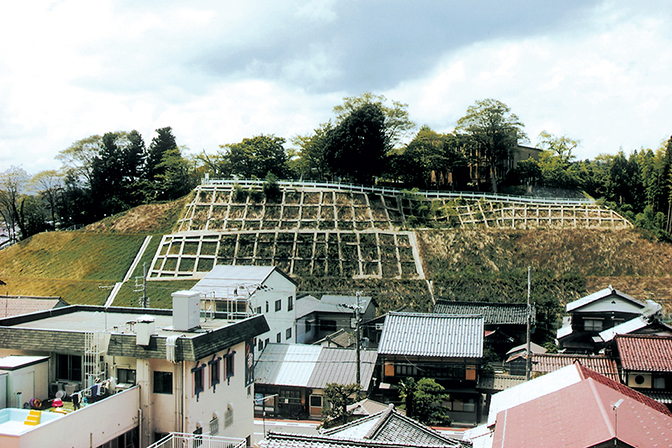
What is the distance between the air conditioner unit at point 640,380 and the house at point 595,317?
10918mm

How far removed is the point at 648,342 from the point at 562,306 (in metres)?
16.5

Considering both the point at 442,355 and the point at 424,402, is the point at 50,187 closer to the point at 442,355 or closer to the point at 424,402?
the point at 442,355

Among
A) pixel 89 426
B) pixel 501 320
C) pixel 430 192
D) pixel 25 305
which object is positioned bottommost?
pixel 501 320

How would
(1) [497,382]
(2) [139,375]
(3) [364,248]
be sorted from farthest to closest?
(3) [364,248], (1) [497,382], (2) [139,375]

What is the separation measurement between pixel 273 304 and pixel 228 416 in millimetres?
16066

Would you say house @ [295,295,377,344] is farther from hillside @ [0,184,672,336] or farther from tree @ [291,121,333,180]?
tree @ [291,121,333,180]

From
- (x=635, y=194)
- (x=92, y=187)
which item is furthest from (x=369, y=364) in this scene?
(x=92, y=187)

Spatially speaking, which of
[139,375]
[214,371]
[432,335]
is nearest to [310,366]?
[432,335]

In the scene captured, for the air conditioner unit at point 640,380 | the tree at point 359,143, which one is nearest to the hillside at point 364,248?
the tree at point 359,143

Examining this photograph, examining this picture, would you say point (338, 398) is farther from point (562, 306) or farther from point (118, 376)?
point (562, 306)

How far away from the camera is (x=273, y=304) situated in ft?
108

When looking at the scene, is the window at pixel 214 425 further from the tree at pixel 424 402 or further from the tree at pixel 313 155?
the tree at pixel 313 155

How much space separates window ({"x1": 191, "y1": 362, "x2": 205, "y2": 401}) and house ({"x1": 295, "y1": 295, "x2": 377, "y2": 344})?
21.0m

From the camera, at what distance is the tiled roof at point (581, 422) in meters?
10.2
